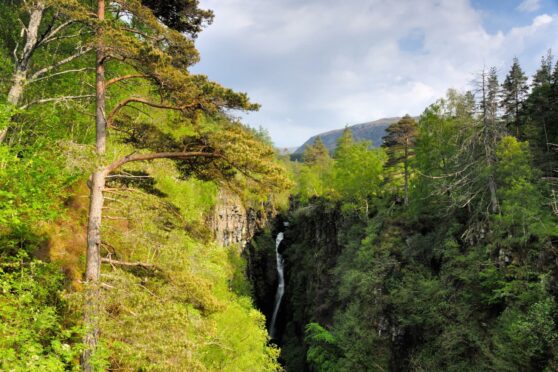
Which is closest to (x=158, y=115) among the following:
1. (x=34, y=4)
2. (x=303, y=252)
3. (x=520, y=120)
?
(x=34, y=4)

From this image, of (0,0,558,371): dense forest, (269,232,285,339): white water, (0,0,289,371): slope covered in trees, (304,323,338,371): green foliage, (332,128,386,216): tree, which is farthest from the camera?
(269,232,285,339): white water

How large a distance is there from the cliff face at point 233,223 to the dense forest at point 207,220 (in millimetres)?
532

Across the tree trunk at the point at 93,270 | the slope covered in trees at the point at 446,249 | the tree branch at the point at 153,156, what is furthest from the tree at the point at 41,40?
the slope covered in trees at the point at 446,249

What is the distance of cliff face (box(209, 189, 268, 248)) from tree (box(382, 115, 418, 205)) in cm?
1657

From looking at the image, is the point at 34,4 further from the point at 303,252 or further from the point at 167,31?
the point at 303,252

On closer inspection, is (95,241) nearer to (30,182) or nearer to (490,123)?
(30,182)

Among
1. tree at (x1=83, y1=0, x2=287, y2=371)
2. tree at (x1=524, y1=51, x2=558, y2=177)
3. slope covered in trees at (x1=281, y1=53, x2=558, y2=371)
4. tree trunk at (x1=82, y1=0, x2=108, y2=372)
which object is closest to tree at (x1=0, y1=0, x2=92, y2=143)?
tree trunk at (x1=82, y1=0, x2=108, y2=372)

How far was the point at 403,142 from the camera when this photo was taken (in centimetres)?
3241

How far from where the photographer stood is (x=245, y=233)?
50.1 meters

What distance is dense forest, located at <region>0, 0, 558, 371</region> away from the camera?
7.27 metres

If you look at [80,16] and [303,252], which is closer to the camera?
[80,16]

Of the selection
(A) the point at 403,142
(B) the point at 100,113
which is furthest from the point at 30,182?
(A) the point at 403,142

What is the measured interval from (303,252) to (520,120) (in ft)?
94.4

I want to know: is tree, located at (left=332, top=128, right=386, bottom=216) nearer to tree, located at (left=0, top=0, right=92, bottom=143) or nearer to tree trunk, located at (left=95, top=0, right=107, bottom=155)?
tree, located at (left=0, top=0, right=92, bottom=143)
